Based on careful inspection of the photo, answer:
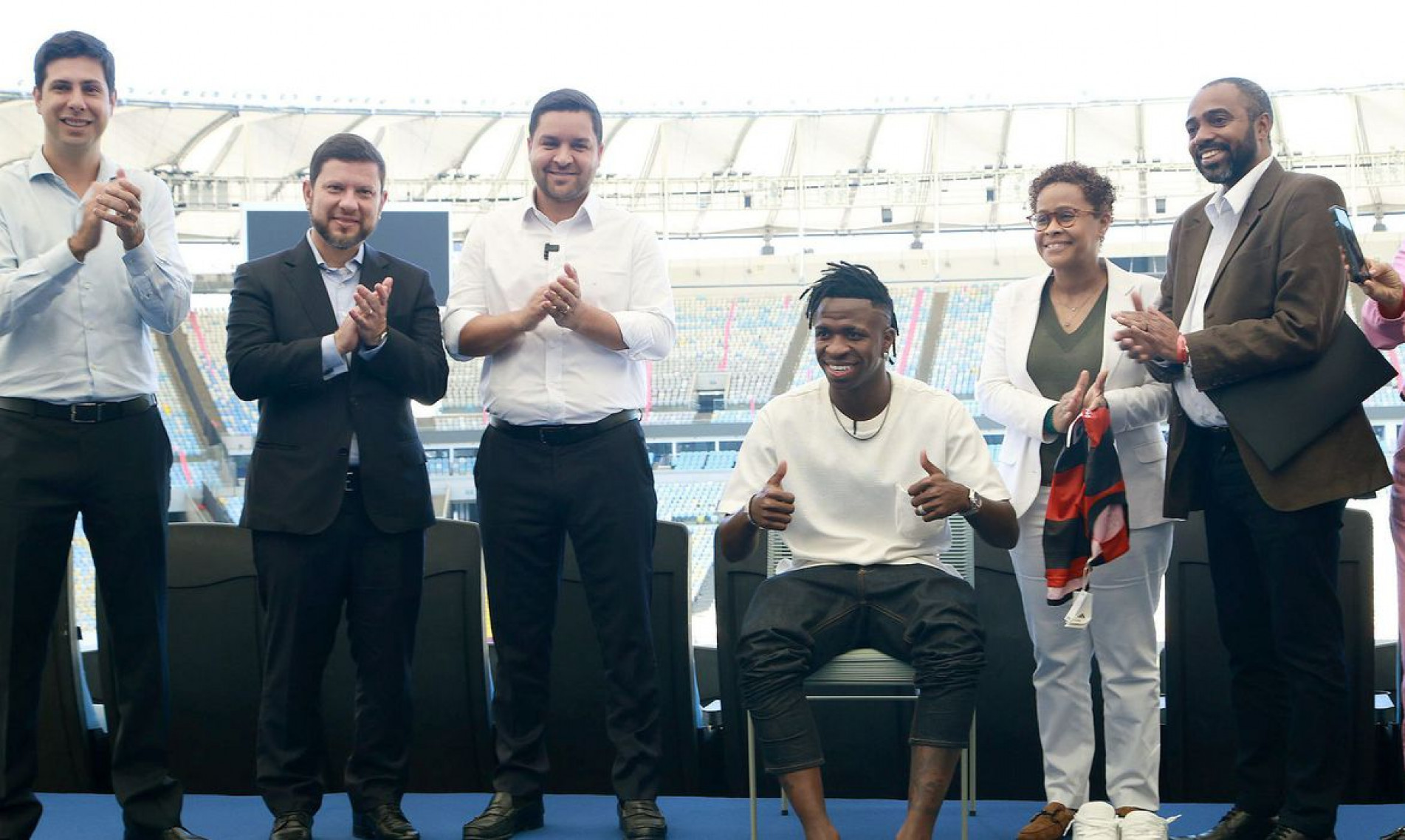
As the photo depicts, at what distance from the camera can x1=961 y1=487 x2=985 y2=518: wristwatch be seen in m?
2.51

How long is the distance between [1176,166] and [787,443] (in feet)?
54.7

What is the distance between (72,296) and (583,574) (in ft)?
4.04

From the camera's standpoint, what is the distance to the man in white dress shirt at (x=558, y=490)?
2.69 m

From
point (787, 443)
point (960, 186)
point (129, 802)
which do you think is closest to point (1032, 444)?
point (787, 443)

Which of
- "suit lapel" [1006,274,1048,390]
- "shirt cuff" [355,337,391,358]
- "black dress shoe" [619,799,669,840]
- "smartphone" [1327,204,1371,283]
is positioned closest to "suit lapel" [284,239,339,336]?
"shirt cuff" [355,337,391,358]

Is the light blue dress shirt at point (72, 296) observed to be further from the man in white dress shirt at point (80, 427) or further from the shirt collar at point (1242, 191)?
the shirt collar at point (1242, 191)

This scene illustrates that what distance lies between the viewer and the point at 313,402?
2.65m

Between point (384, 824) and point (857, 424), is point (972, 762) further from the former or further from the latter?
point (384, 824)

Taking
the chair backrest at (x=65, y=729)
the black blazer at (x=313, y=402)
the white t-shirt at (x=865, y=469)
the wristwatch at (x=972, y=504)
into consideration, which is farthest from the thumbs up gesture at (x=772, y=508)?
the chair backrest at (x=65, y=729)

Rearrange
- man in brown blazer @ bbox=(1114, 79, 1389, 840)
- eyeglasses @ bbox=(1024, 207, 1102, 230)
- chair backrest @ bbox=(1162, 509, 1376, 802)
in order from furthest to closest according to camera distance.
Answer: chair backrest @ bbox=(1162, 509, 1376, 802), eyeglasses @ bbox=(1024, 207, 1102, 230), man in brown blazer @ bbox=(1114, 79, 1389, 840)

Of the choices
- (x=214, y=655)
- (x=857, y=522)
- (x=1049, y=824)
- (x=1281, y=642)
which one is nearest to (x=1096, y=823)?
(x=1049, y=824)

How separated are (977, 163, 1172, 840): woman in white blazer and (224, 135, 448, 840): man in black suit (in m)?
1.32

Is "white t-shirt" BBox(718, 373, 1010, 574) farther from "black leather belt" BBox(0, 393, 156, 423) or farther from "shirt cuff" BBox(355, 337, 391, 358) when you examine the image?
"black leather belt" BBox(0, 393, 156, 423)

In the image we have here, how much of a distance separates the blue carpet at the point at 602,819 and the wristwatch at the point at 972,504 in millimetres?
766
